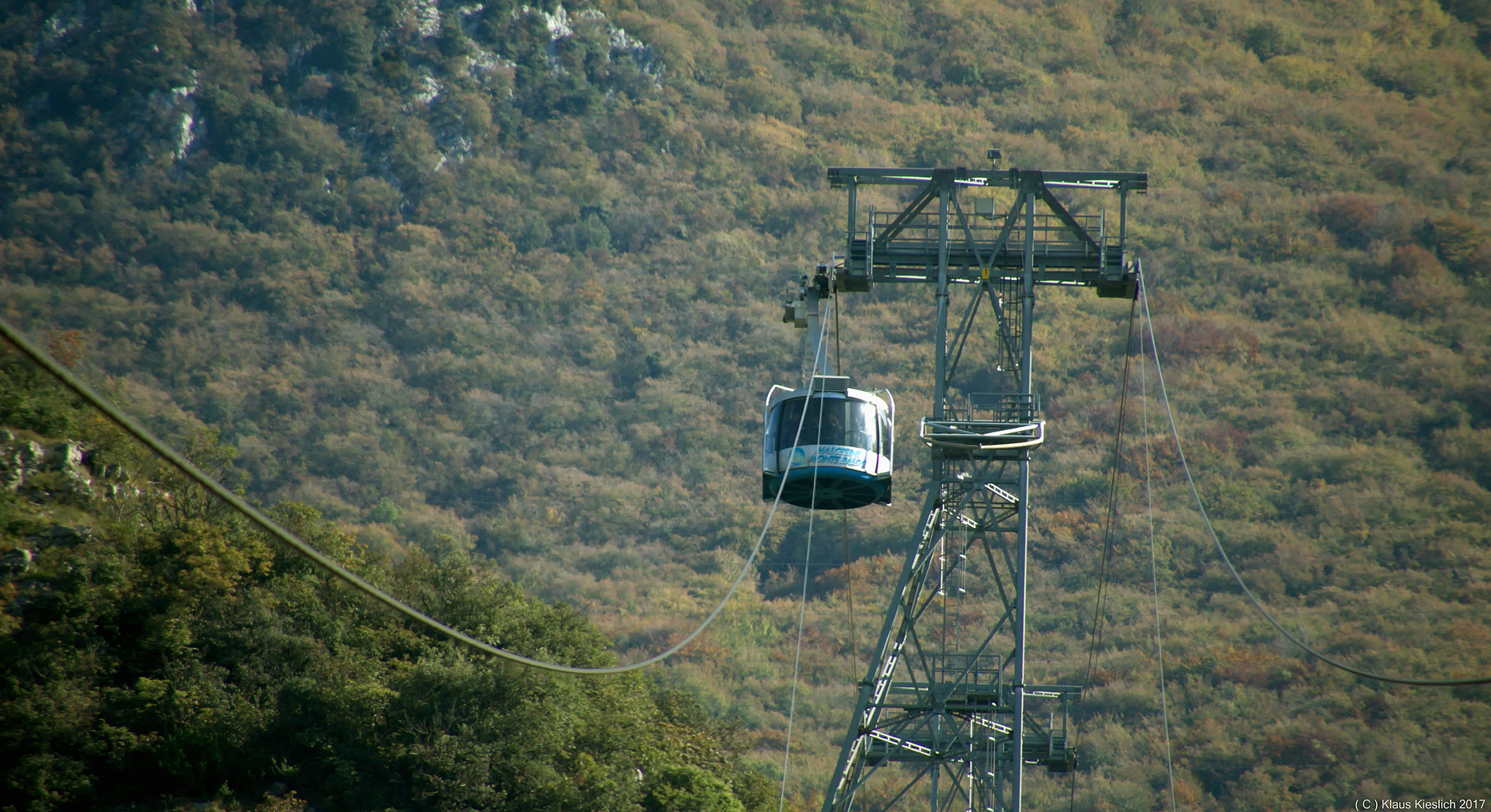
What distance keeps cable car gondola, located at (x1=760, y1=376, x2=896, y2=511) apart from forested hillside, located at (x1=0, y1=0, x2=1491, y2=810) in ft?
45.7

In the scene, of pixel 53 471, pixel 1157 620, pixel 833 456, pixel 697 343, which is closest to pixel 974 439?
pixel 833 456

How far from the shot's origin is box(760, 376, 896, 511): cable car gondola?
2772 cm

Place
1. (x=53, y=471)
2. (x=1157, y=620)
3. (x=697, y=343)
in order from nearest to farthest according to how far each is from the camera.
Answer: (x=53, y=471) → (x=1157, y=620) → (x=697, y=343)

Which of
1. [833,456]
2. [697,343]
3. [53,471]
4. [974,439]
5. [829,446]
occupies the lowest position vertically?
[697,343]

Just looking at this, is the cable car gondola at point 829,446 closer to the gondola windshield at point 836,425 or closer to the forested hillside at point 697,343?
the gondola windshield at point 836,425

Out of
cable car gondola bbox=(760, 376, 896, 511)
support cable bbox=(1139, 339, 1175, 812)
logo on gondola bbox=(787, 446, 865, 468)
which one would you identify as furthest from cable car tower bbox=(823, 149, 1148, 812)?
support cable bbox=(1139, 339, 1175, 812)

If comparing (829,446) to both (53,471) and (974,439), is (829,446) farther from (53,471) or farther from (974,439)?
(53,471)

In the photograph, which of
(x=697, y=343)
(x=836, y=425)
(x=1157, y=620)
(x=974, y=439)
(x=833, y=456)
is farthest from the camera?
(x=697, y=343)

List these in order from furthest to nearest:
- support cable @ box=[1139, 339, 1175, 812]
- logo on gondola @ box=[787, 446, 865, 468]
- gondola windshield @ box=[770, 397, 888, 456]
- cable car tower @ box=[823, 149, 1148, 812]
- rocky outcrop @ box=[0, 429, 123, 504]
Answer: rocky outcrop @ box=[0, 429, 123, 504] → support cable @ box=[1139, 339, 1175, 812] → gondola windshield @ box=[770, 397, 888, 456] → logo on gondola @ box=[787, 446, 865, 468] → cable car tower @ box=[823, 149, 1148, 812]

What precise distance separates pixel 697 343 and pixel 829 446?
10902cm

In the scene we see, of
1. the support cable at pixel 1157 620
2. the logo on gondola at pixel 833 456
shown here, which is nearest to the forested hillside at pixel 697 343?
the support cable at pixel 1157 620

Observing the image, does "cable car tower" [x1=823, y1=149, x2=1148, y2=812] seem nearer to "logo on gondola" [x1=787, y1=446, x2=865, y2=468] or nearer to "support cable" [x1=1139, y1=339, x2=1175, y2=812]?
"logo on gondola" [x1=787, y1=446, x2=865, y2=468]

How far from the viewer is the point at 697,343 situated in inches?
5369

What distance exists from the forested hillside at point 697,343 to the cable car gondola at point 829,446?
13934 millimetres
